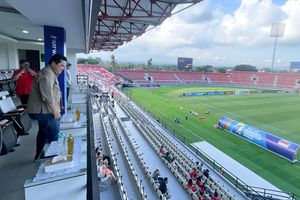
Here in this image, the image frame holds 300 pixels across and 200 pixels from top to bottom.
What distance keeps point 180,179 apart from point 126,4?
6.35 metres

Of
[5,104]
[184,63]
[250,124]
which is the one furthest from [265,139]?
[184,63]

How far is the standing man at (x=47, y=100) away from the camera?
7.56 feet

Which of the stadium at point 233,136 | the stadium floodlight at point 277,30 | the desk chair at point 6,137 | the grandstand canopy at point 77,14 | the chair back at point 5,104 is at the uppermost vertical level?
the stadium floodlight at point 277,30

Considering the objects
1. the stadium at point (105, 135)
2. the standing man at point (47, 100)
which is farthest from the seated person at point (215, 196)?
the standing man at point (47, 100)

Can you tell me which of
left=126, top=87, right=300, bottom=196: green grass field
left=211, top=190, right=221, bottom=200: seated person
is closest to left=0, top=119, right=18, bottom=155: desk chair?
left=211, top=190, right=221, bottom=200: seated person

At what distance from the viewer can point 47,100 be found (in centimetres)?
231

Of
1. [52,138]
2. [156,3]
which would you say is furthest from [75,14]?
[156,3]

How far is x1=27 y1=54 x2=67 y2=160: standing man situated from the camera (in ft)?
7.56

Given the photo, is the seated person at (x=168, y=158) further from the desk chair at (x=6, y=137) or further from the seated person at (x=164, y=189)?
the desk chair at (x=6, y=137)

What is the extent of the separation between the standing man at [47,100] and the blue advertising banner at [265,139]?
1145cm

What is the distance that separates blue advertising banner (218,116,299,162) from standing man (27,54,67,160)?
451 inches

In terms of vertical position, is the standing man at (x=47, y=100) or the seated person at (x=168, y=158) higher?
the standing man at (x=47, y=100)

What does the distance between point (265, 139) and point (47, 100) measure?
1227 centimetres

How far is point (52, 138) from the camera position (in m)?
2.52
